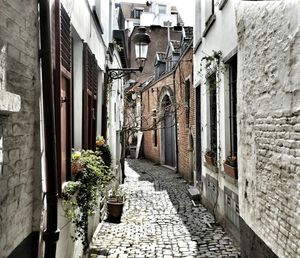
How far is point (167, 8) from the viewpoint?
44.6 meters

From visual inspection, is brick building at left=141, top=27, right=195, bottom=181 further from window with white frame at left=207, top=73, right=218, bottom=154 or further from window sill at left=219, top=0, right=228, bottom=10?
window sill at left=219, top=0, right=228, bottom=10

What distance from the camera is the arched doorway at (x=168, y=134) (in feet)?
63.8

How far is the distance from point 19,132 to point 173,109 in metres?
15.5

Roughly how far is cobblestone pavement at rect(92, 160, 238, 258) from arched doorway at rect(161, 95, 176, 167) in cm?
787

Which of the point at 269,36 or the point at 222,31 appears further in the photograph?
the point at 222,31

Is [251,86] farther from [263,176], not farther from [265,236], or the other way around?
[265,236]

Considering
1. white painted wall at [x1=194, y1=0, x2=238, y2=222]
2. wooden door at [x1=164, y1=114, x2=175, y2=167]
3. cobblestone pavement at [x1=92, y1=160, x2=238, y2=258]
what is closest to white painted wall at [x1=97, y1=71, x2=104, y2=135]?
cobblestone pavement at [x1=92, y1=160, x2=238, y2=258]

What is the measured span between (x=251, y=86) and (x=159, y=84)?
637 inches

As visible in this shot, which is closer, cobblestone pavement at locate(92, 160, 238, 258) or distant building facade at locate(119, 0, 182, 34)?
cobblestone pavement at locate(92, 160, 238, 258)

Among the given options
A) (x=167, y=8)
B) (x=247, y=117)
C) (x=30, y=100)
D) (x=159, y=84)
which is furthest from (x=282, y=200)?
(x=167, y=8)

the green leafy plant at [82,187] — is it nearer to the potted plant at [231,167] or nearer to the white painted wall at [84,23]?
the white painted wall at [84,23]

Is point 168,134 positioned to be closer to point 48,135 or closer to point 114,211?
point 114,211

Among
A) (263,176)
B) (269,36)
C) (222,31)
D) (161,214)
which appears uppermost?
(222,31)

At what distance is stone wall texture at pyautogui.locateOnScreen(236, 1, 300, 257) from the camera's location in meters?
3.76
